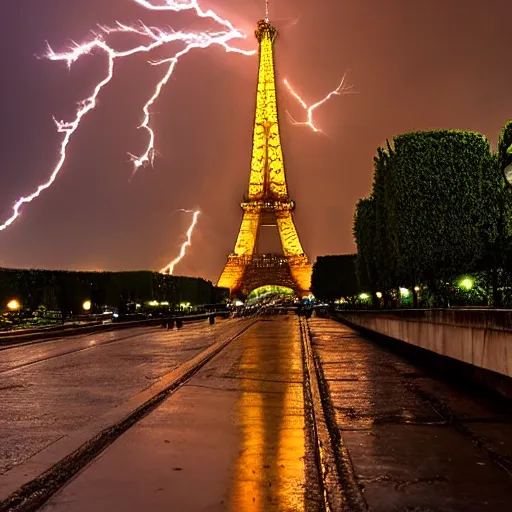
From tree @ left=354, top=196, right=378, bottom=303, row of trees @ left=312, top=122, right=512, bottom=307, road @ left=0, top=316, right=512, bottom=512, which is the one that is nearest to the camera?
road @ left=0, top=316, right=512, bottom=512

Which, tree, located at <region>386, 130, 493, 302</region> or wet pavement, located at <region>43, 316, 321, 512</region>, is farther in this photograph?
tree, located at <region>386, 130, 493, 302</region>

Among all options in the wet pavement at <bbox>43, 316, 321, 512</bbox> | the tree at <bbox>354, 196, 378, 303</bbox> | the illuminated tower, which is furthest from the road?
the illuminated tower

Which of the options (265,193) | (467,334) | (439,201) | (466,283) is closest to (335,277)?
(265,193)

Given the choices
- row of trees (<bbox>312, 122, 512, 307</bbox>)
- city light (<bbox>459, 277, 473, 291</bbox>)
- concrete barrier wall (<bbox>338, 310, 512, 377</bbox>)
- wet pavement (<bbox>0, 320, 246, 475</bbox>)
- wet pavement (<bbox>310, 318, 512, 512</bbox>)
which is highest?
row of trees (<bbox>312, 122, 512, 307</bbox>)

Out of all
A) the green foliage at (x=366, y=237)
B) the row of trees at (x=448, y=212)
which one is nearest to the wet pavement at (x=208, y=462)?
the row of trees at (x=448, y=212)

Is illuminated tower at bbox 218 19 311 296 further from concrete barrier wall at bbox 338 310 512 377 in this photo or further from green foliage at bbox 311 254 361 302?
concrete barrier wall at bbox 338 310 512 377

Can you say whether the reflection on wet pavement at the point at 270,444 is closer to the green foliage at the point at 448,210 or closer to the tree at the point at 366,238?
the green foliage at the point at 448,210
